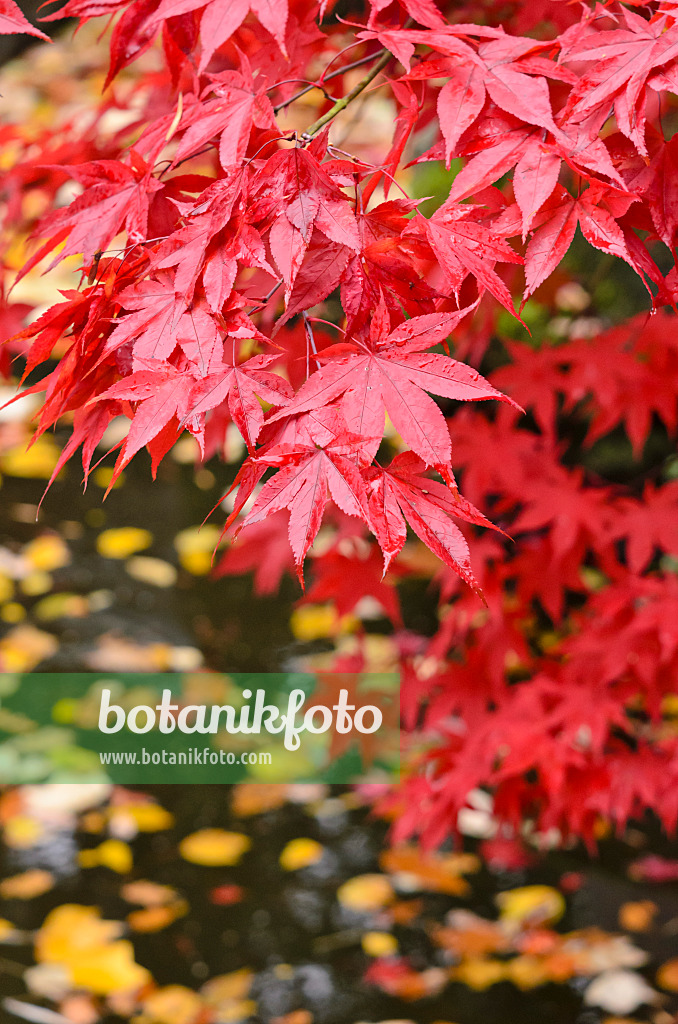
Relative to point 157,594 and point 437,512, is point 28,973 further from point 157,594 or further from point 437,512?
point 437,512

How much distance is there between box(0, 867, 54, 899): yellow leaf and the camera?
1592mm

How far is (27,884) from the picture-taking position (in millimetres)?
1612

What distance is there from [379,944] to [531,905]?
13.5 inches

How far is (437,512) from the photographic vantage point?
1.80 feet

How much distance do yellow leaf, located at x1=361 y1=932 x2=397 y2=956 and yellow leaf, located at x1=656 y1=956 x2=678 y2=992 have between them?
0.53 m

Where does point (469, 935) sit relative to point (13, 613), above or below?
below

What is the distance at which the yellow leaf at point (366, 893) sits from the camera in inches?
64.9

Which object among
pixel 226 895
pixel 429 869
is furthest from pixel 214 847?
→ pixel 429 869

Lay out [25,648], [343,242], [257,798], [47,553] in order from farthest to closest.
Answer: [47,553]
[25,648]
[257,798]
[343,242]

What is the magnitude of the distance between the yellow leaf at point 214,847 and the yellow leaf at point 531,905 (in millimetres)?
591

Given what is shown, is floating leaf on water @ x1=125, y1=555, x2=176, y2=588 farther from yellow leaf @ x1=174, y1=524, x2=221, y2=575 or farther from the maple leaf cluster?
the maple leaf cluster

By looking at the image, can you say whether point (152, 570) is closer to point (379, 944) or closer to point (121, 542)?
point (121, 542)

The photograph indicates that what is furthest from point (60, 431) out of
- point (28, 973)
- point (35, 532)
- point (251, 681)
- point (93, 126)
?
point (28, 973)

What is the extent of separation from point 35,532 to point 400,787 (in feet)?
3.95
